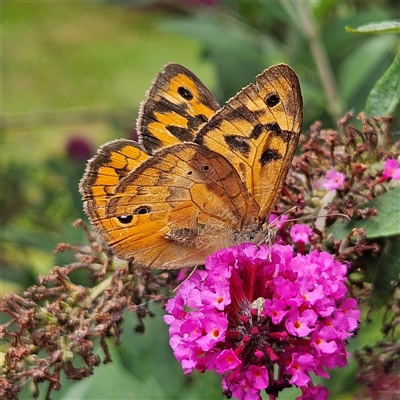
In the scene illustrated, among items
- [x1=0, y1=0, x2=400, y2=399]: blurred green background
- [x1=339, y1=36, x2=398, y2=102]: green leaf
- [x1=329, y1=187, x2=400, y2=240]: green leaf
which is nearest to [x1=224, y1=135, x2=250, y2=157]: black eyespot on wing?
[x1=329, y1=187, x2=400, y2=240]: green leaf

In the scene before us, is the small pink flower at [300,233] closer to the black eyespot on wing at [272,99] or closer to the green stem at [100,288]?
the black eyespot on wing at [272,99]

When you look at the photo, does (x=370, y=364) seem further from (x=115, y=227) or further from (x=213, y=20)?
(x=213, y=20)

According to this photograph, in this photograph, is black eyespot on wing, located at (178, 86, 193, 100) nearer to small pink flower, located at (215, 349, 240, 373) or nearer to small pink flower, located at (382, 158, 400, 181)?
small pink flower, located at (382, 158, 400, 181)

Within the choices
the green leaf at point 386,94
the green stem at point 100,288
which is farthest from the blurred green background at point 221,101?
the green leaf at point 386,94

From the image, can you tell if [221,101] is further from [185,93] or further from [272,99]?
[272,99]

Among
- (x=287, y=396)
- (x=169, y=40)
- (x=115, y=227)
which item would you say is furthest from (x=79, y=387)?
(x=169, y=40)
